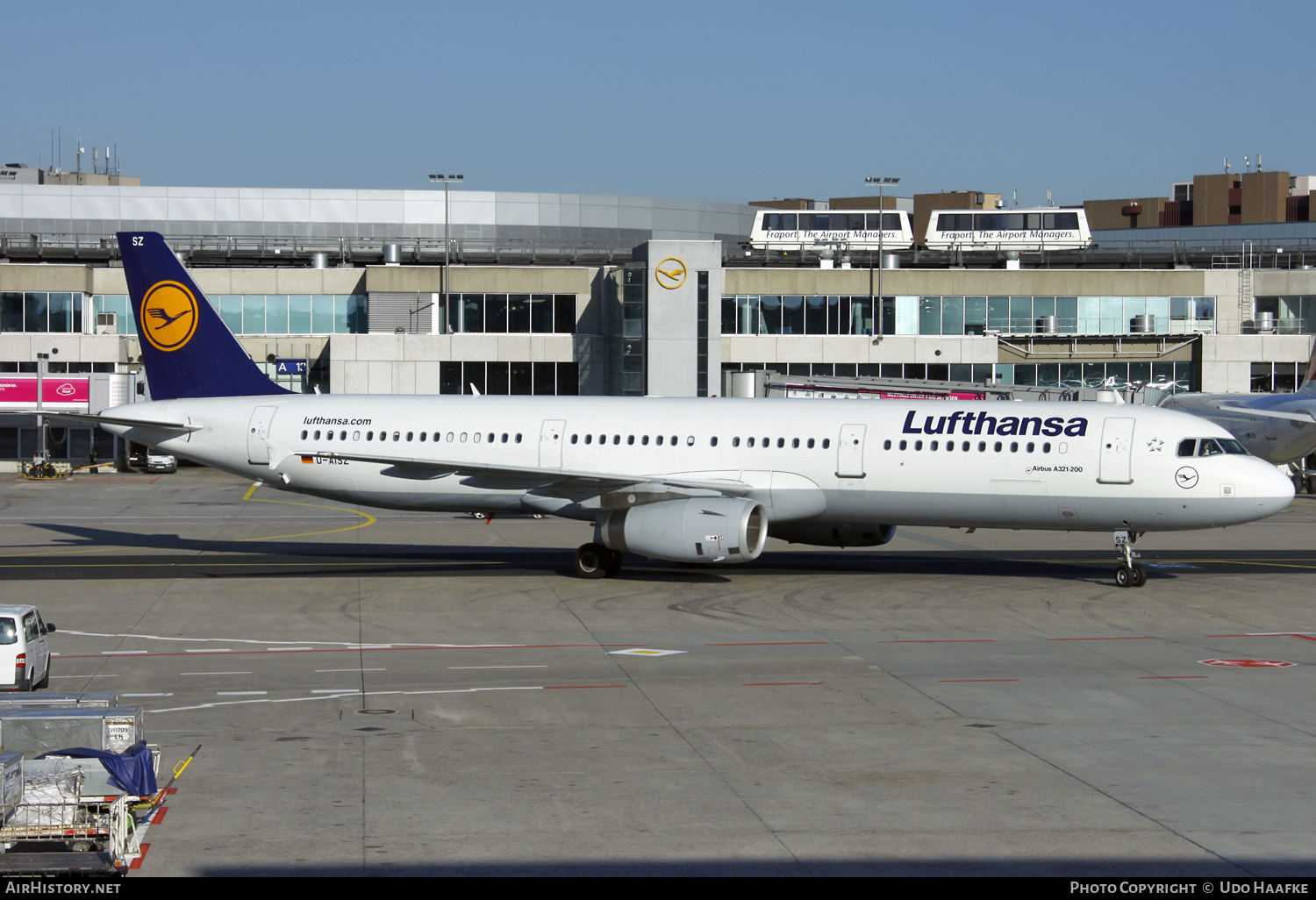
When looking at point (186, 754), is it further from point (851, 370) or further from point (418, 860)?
point (851, 370)

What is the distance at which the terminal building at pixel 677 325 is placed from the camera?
73.1 metres

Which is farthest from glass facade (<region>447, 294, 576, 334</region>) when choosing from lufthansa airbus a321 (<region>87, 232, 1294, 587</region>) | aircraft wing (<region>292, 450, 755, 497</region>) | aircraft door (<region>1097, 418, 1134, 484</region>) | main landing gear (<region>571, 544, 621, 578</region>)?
aircraft door (<region>1097, 418, 1134, 484</region>)

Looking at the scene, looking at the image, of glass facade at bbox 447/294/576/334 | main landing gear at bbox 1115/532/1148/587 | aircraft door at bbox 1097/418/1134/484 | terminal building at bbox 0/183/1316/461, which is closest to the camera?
aircraft door at bbox 1097/418/1134/484

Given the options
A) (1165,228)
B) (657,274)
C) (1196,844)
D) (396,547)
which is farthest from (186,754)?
(1165,228)

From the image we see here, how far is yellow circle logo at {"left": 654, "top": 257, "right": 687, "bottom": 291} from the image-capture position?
72062 mm

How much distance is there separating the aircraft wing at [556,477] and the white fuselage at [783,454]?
0.44 ft

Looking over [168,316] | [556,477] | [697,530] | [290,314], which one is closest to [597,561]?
[556,477]

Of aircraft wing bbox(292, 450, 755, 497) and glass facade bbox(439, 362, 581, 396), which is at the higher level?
glass facade bbox(439, 362, 581, 396)

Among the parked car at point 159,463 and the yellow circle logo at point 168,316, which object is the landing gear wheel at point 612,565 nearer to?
the yellow circle logo at point 168,316

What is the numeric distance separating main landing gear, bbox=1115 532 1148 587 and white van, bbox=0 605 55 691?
76.1 ft

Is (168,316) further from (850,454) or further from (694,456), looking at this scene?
(850,454)

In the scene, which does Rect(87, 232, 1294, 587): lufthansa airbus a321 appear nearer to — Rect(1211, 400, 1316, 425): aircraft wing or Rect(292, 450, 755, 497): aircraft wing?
Rect(292, 450, 755, 497): aircraft wing

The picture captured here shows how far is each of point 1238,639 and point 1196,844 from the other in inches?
513

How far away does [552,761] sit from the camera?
16.0 m
